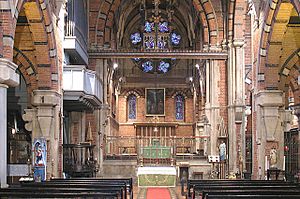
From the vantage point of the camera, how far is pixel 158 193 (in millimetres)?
20016

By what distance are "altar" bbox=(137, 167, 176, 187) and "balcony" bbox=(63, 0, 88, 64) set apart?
198 inches

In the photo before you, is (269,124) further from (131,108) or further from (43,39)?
(131,108)

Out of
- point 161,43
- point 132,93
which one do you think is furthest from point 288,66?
point 132,93

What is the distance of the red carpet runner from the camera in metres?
18.5

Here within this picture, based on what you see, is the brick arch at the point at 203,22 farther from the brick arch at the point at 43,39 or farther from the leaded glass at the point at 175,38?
the leaded glass at the point at 175,38

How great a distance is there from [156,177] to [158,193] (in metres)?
2.37

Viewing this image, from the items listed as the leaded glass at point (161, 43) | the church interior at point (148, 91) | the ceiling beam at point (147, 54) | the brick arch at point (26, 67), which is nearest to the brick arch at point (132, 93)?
the church interior at point (148, 91)

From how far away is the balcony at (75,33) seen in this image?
68.9 ft

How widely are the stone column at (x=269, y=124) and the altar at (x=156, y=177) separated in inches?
184

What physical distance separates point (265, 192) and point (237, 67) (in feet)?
48.6

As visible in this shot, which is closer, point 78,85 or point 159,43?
point 78,85

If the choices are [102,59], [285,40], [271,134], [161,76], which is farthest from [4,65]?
[161,76]

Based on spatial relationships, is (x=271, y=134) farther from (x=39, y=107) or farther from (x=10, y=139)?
(x=10, y=139)

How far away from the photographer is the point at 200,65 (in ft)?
109
